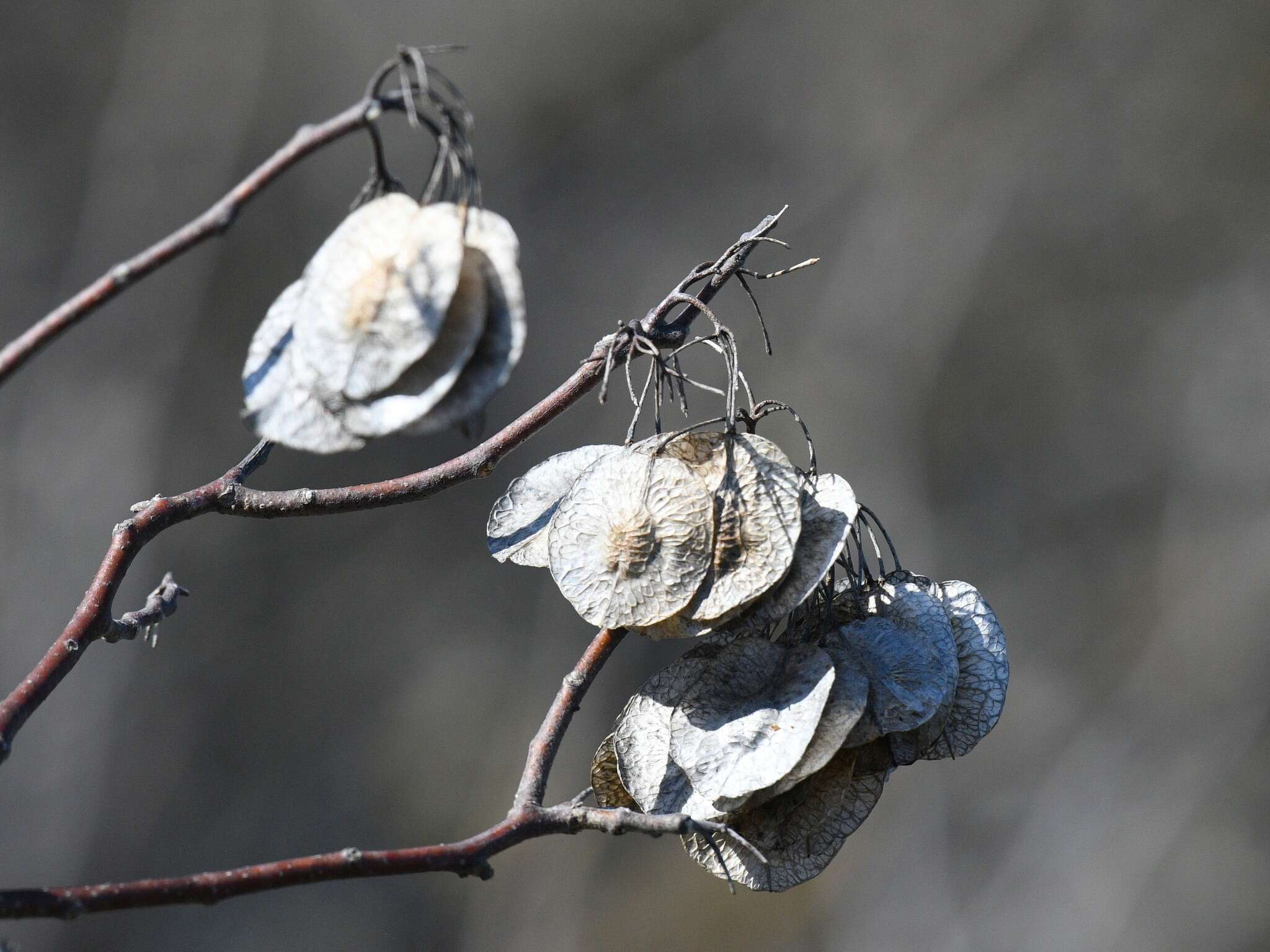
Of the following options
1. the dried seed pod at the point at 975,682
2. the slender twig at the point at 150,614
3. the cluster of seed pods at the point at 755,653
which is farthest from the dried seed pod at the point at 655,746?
the slender twig at the point at 150,614

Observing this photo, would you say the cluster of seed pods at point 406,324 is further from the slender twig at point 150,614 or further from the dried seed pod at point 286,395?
the slender twig at point 150,614

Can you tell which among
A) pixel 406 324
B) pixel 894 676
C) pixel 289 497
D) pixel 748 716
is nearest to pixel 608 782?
pixel 748 716

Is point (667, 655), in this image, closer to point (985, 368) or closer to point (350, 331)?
point (985, 368)

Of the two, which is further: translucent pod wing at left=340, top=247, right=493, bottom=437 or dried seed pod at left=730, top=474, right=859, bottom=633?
dried seed pod at left=730, top=474, right=859, bottom=633

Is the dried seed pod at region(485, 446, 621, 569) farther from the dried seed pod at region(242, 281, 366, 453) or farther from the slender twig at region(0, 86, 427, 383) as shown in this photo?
the slender twig at region(0, 86, 427, 383)

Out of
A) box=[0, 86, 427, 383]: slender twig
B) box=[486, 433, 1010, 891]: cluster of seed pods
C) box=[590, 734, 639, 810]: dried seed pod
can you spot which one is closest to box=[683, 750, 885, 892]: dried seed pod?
box=[486, 433, 1010, 891]: cluster of seed pods

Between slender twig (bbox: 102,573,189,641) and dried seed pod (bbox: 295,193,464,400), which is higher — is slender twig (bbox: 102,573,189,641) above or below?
below

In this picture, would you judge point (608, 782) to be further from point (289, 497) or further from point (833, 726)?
point (289, 497)
